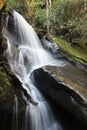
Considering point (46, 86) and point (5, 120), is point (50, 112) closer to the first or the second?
point (46, 86)

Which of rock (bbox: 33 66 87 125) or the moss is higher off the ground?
the moss

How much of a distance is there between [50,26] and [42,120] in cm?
895

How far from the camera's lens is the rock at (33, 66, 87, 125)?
22.3 ft

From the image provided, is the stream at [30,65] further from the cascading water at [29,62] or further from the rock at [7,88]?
the rock at [7,88]

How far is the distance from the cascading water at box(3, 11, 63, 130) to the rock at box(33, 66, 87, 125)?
404 mm

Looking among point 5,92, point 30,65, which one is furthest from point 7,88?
point 30,65

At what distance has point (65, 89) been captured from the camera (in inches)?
282

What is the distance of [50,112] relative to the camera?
25.0 ft

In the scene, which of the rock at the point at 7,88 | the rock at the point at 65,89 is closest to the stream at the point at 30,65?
the rock at the point at 7,88

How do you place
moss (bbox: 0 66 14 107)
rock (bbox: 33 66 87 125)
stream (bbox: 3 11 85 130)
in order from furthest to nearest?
stream (bbox: 3 11 85 130), rock (bbox: 33 66 87 125), moss (bbox: 0 66 14 107)

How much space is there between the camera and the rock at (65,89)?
6789 mm

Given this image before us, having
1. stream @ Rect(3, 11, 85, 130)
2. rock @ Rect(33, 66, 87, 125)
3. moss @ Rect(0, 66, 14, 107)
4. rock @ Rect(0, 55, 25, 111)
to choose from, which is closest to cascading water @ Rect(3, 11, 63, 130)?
stream @ Rect(3, 11, 85, 130)

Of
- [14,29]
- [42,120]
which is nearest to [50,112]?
[42,120]

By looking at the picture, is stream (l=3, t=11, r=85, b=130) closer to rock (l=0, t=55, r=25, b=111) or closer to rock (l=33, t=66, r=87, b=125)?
rock (l=0, t=55, r=25, b=111)
